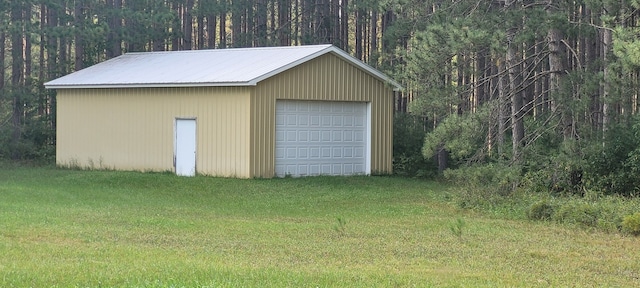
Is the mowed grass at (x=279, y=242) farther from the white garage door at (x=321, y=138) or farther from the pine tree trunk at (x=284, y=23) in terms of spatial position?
the pine tree trunk at (x=284, y=23)

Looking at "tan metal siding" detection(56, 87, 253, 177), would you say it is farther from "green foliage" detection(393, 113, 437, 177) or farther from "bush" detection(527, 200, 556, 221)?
"bush" detection(527, 200, 556, 221)

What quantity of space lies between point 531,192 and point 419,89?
3.30 m

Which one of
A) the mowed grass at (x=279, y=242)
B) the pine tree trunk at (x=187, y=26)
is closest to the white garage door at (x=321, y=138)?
the mowed grass at (x=279, y=242)

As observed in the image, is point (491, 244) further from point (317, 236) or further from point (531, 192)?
point (531, 192)

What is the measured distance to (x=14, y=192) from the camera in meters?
21.2

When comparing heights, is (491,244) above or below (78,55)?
below

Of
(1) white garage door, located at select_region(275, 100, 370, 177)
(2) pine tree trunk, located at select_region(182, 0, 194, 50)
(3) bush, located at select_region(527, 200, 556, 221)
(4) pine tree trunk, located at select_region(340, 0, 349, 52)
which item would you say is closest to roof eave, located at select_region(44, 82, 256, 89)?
(1) white garage door, located at select_region(275, 100, 370, 177)

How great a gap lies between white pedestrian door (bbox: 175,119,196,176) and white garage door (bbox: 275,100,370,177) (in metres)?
2.47

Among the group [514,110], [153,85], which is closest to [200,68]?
[153,85]

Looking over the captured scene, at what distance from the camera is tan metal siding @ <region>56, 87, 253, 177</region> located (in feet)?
82.4

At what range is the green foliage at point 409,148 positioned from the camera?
2981 centimetres

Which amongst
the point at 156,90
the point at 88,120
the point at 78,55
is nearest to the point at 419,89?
the point at 156,90

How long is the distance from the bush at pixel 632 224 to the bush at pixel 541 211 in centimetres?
199

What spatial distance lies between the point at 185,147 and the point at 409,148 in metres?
7.77
